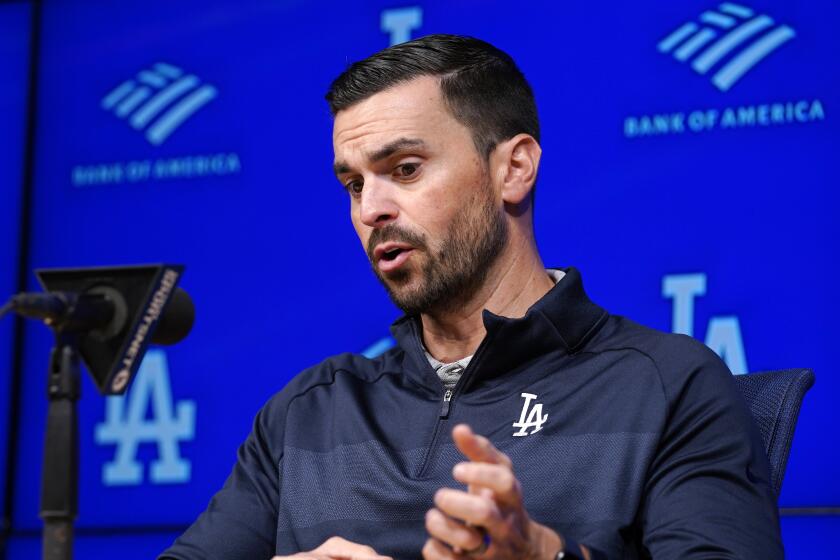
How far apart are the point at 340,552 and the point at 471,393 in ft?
1.15

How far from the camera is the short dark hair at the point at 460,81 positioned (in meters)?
1.92

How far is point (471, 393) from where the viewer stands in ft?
6.00

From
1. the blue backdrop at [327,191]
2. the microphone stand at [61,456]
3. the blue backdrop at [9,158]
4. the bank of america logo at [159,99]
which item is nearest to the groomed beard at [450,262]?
the microphone stand at [61,456]

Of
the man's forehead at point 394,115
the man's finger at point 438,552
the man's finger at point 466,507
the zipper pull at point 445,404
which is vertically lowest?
the man's finger at point 438,552

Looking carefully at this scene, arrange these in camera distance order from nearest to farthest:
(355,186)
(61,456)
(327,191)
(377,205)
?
1. (61,456)
2. (377,205)
3. (355,186)
4. (327,191)

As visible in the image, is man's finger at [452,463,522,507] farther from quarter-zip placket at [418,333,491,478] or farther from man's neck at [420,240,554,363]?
man's neck at [420,240,554,363]

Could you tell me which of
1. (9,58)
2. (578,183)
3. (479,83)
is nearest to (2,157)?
(9,58)

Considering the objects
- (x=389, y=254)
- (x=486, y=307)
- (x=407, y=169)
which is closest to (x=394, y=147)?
(x=407, y=169)

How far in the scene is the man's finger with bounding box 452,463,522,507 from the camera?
3.91ft

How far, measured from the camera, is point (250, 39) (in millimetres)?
3238

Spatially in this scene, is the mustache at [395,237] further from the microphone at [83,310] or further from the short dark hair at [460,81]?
the microphone at [83,310]

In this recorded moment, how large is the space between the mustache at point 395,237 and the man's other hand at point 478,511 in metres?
0.67

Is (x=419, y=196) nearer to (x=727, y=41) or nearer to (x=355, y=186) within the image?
(x=355, y=186)

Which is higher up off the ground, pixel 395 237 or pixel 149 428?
pixel 395 237
